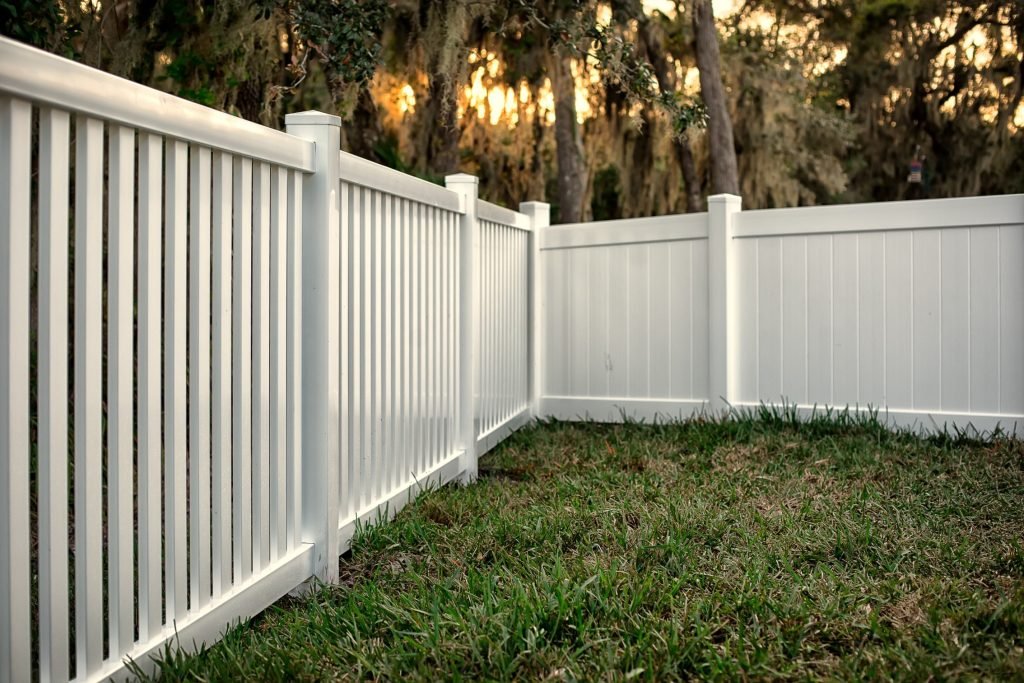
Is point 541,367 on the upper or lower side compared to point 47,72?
lower

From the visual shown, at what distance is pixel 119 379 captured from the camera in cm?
204

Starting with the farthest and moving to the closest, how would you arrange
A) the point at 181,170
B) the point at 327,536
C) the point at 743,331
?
the point at 743,331 < the point at 327,536 < the point at 181,170

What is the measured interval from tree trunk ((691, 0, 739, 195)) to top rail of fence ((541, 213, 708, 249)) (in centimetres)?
285

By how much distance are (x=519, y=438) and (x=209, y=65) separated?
2.91 meters

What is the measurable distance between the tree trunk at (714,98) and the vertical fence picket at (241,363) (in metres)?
6.25

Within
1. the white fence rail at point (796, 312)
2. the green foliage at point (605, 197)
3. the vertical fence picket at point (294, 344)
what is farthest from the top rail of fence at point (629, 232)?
the green foliage at point (605, 197)

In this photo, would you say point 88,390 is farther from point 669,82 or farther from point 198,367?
point 669,82

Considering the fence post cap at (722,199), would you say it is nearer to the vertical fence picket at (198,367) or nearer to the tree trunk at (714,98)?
the tree trunk at (714,98)

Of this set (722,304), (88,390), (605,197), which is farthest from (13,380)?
(605,197)

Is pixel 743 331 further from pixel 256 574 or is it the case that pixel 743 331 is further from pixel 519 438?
pixel 256 574

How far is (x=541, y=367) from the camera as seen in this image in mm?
6215

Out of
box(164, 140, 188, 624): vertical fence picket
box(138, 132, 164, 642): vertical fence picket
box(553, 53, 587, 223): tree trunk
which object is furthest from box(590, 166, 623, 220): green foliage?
box(138, 132, 164, 642): vertical fence picket

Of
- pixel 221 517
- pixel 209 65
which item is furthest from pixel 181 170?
pixel 209 65

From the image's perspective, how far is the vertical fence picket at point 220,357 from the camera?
2.42 meters
